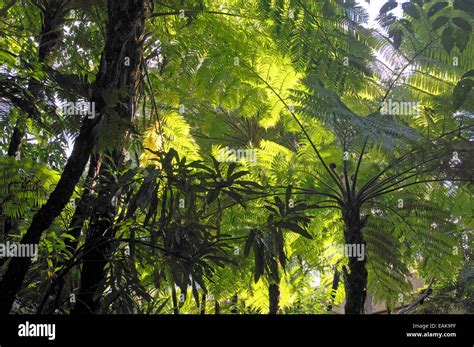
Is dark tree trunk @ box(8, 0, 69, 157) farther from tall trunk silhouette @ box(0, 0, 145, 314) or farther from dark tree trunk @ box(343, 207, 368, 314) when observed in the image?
dark tree trunk @ box(343, 207, 368, 314)

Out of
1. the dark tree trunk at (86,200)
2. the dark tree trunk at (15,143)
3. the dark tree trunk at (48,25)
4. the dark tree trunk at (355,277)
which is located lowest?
the dark tree trunk at (355,277)

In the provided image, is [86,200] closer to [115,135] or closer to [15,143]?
[115,135]

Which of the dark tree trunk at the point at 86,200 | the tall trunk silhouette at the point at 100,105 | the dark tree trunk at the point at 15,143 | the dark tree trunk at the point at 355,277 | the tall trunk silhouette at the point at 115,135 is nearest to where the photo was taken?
the tall trunk silhouette at the point at 100,105

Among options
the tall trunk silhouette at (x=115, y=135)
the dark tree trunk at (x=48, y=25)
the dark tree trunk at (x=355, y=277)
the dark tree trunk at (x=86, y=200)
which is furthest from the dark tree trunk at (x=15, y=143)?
the dark tree trunk at (x=355, y=277)

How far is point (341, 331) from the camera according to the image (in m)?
2.12

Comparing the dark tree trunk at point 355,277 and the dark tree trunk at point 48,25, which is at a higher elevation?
the dark tree trunk at point 48,25

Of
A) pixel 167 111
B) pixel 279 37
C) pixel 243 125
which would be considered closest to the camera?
pixel 279 37

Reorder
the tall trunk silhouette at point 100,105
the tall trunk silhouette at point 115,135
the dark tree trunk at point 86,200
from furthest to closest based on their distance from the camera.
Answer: the dark tree trunk at point 86,200 → the tall trunk silhouette at point 115,135 → the tall trunk silhouette at point 100,105

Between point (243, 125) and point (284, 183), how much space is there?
1.61 metres

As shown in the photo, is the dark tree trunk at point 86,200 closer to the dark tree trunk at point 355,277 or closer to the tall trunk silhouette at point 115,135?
the tall trunk silhouette at point 115,135

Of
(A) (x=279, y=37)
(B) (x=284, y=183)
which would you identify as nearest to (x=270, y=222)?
(A) (x=279, y=37)

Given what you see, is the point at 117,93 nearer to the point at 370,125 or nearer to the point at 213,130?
the point at 370,125

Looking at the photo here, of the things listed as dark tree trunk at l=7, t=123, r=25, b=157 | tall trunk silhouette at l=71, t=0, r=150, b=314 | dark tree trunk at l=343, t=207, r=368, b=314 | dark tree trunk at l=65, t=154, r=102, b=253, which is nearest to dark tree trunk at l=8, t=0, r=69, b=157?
dark tree trunk at l=7, t=123, r=25, b=157

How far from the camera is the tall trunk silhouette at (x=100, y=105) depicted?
2025 mm
